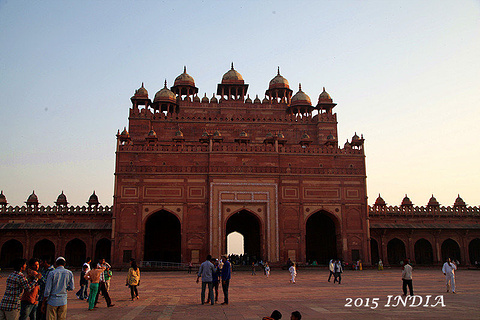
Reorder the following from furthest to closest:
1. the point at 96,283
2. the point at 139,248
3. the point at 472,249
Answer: the point at 472,249
the point at 139,248
the point at 96,283

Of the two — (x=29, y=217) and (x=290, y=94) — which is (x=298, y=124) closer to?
(x=290, y=94)

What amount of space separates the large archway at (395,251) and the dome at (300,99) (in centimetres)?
1160

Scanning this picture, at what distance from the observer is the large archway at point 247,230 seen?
30.7 metres

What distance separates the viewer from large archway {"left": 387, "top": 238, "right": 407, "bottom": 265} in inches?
1254

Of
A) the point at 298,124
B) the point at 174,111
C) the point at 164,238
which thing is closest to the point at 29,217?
the point at 164,238

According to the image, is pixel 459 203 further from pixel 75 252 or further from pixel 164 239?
pixel 75 252

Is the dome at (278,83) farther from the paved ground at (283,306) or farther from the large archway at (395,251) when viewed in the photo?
the paved ground at (283,306)

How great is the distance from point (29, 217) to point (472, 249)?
30.7m

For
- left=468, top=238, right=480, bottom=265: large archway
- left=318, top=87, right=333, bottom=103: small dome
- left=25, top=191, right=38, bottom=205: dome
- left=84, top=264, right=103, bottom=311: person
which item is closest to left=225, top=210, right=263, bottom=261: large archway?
left=318, top=87, right=333, bottom=103: small dome

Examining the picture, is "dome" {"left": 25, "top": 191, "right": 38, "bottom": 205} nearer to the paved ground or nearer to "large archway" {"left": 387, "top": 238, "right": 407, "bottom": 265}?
the paved ground

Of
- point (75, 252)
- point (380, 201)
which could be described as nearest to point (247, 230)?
point (380, 201)

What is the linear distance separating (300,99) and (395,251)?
12.8 meters

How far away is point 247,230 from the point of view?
3316 centimetres

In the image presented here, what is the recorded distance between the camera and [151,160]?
26766 mm
